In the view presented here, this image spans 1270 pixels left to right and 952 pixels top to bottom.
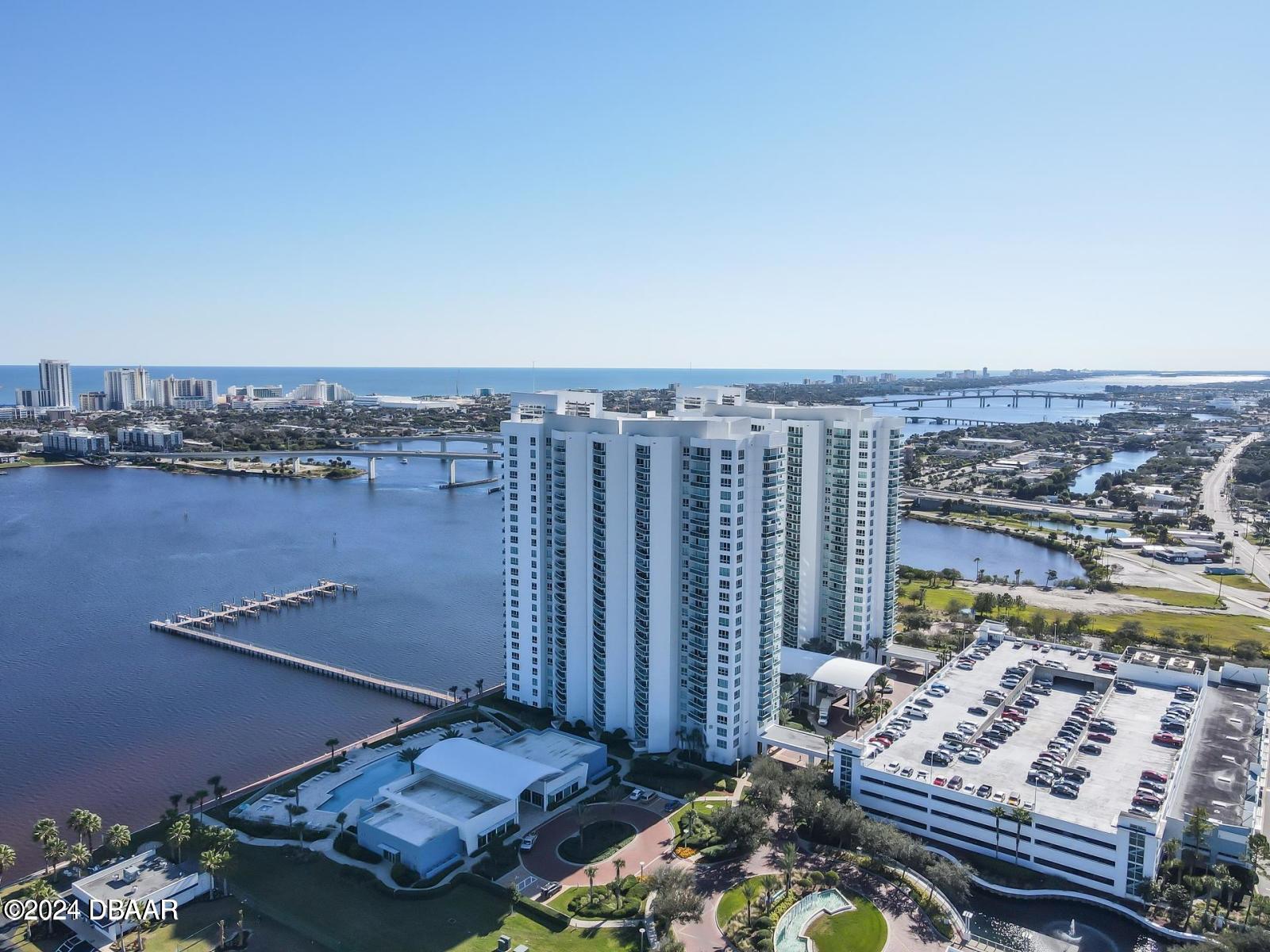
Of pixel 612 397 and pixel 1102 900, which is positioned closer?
pixel 1102 900

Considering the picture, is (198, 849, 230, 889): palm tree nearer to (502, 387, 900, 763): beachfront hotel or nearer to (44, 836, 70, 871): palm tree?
(44, 836, 70, 871): palm tree

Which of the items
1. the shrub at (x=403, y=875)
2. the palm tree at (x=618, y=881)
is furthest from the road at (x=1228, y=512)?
the shrub at (x=403, y=875)

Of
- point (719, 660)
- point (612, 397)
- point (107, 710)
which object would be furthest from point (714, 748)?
point (612, 397)

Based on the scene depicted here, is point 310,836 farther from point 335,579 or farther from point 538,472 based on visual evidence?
point 335,579

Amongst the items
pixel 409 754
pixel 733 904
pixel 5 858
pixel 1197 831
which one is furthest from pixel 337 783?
pixel 1197 831

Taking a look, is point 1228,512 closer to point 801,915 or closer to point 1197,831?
Result: point 1197,831

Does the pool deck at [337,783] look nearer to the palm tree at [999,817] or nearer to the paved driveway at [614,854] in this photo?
the paved driveway at [614,854]

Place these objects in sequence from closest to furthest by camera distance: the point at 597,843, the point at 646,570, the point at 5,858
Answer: the point at 5,858 → the point at 597,843 → the point at 646,570
